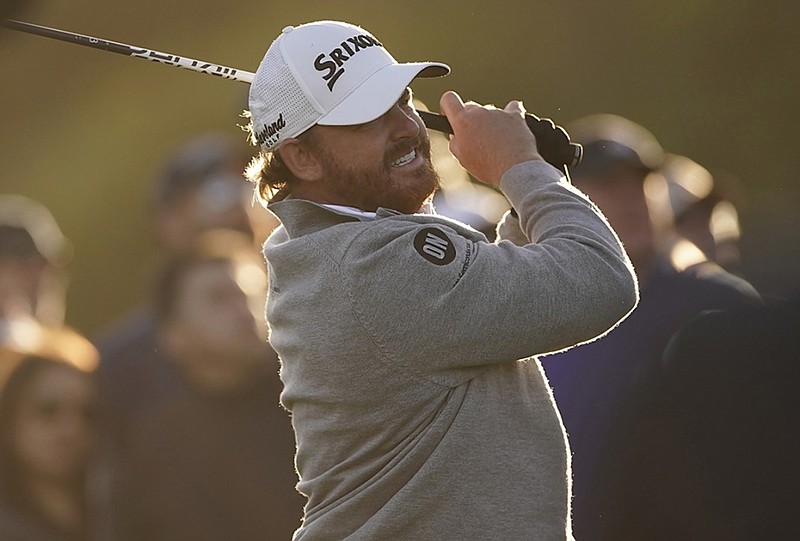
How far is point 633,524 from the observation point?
392cm

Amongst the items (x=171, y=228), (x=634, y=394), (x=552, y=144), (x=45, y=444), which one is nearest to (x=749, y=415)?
(x=634, y=394)

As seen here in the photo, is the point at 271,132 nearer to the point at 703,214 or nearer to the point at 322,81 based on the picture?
the point at 322,81

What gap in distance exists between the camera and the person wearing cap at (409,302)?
2.59 meters

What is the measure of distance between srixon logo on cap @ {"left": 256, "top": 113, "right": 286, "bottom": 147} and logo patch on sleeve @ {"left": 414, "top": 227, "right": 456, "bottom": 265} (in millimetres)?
411

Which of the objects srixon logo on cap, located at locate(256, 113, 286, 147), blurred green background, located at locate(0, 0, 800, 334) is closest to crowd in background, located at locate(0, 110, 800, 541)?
srixon logo on cap, located at locate(256, 113, 286, 147)

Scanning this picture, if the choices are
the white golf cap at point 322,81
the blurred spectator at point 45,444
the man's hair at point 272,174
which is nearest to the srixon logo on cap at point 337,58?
the white golf cap at point 322,81

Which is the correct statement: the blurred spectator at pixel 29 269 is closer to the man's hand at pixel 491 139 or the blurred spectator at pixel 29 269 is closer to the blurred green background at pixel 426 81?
the blurred green background at pixel 426 81

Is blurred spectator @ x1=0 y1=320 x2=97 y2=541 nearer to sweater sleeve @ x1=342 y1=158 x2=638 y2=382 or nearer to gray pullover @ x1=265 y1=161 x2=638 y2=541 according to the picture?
gray pullover @ x1=265 y1=161 x2=638 y2=541

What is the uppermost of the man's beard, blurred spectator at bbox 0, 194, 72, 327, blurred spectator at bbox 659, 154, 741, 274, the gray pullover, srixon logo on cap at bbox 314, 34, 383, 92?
srixon logo on cap at bbox 314, 34, 383, 92

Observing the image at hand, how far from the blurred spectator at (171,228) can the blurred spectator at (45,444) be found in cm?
11

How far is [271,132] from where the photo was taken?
2.89 metres

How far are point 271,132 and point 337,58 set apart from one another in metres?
0.19

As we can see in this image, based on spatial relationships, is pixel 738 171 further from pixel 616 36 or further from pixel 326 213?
pixel 326 213

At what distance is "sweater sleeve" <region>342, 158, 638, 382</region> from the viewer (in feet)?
8.44
